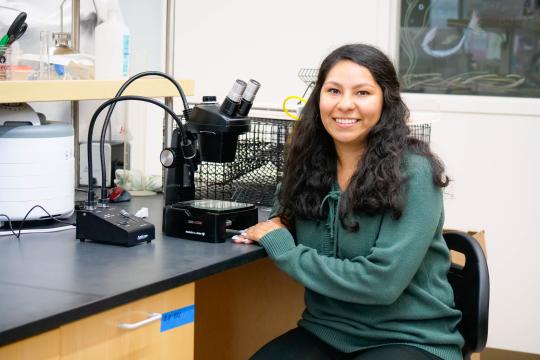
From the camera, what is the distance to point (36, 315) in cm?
123

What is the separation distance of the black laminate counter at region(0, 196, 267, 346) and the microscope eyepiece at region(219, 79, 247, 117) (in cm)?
30

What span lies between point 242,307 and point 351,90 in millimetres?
893

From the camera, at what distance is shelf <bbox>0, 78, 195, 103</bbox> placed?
73.4 inches

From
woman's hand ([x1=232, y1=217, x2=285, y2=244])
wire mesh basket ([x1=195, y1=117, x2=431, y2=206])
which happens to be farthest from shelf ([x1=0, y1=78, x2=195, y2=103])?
woman's hand ([x1=232, y1=217, x2=285, y2=244])

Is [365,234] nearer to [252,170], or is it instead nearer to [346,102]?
[346,102]

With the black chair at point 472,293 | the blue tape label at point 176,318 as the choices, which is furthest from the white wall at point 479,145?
the blue tape label at point 176,318

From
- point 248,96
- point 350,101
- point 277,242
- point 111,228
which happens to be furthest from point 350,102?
point 111,228

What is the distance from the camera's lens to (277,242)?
1798 millimetres

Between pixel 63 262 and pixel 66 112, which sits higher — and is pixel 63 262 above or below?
below

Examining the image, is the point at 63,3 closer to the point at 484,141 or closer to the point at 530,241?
the point at 484,141

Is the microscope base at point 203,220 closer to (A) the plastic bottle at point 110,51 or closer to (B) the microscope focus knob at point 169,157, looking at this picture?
→ (B) the microscope focus knob at point 169,157

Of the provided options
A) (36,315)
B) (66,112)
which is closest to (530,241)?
(66,112)

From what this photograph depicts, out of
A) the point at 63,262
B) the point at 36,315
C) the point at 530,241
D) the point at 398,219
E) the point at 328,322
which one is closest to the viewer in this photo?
the point at 36,315

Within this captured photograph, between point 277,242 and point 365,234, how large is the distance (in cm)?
19
